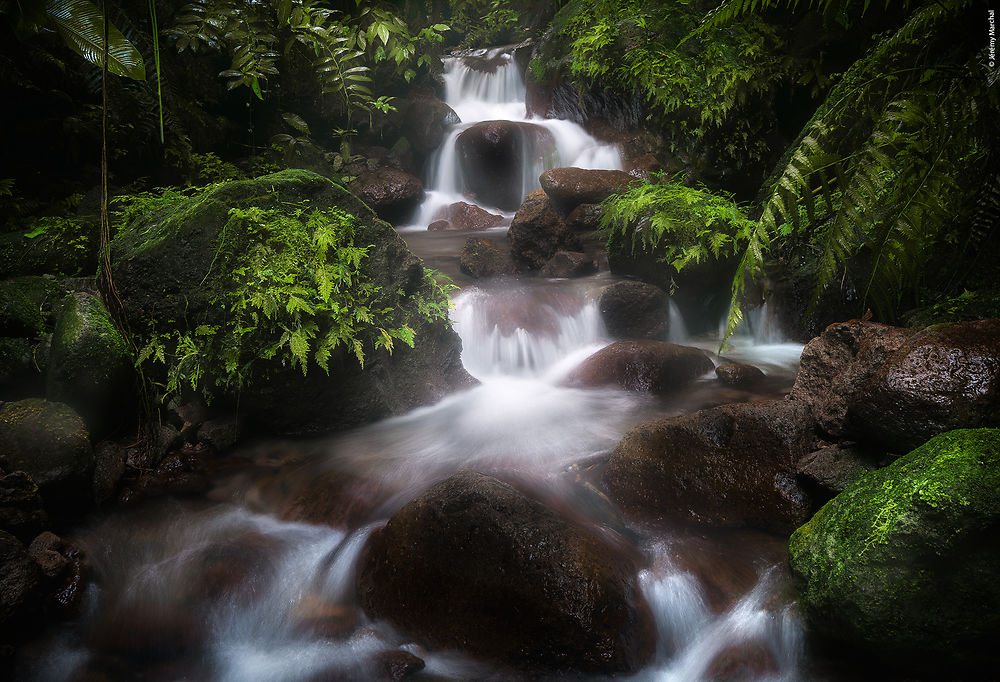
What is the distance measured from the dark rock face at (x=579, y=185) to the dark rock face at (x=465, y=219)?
2428 millimetres

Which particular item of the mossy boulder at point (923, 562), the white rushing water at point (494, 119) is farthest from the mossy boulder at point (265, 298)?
the white rushing water at point (494, 119)

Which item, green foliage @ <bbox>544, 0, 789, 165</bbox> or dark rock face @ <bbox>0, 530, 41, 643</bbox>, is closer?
dark rock face @ <bbox>0, 530, 41, 643</bbox>

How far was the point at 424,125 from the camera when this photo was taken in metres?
13.2

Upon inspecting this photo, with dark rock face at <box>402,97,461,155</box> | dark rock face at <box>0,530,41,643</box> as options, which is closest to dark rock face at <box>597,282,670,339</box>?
dark rock face at <box>0,530,41,643</box>

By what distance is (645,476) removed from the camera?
3.52 m

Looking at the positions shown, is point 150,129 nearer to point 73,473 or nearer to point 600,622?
point 73,473

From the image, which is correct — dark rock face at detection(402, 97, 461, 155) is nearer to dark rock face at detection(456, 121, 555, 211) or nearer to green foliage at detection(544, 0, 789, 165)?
dark rock face at detection(456, 121, 555, 211)

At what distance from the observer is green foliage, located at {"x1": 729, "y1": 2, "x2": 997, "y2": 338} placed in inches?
42.6

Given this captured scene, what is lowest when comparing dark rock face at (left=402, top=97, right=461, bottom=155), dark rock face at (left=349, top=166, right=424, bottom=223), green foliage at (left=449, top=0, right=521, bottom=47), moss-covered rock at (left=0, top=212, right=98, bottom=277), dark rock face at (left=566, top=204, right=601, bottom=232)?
moss-covered rock at (left=0, top=212, right=98, bottom=277)

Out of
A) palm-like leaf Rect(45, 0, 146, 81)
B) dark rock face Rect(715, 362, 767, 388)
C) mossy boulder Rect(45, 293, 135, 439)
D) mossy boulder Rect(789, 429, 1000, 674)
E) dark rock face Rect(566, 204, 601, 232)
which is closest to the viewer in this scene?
palm-like leaf Rect(45, 0, 146, 81)

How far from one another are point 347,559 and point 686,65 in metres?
9.02

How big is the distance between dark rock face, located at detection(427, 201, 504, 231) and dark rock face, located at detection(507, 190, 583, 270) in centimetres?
277

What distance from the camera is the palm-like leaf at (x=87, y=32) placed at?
1.31 m

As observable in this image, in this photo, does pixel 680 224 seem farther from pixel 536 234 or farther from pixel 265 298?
pixel 265 298
